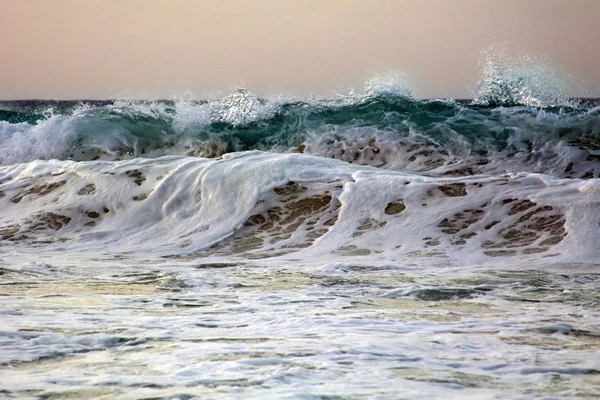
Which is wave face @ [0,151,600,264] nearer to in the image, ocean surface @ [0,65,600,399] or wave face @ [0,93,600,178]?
ocean surface @ [0,65,600,399]

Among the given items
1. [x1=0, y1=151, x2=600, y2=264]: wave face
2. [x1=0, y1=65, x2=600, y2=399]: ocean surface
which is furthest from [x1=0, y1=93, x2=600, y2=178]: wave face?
[x1=0, y1=151, x2=600, y2=264]: wave face

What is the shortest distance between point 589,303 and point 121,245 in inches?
157

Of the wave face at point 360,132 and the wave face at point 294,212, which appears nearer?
the wave face at point 294,212

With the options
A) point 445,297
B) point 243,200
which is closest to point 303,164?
point 243,200

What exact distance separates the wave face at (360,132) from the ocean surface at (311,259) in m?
0.04

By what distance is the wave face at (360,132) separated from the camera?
1109 centimetres

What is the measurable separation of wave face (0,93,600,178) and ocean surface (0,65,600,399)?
44 millimetres

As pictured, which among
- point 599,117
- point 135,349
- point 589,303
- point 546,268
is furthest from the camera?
point 599,117

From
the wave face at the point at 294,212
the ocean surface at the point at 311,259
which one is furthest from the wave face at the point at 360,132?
the wave face at the point at 294,212

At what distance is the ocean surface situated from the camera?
266 cm

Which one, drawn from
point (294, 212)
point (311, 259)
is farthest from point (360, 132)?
point (311, 259)

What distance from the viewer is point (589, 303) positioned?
160 inches

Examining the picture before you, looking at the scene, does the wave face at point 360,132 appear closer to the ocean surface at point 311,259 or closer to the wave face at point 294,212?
the ocean surface at point 311,259

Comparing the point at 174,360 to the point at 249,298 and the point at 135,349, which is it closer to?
the point at 135,349
